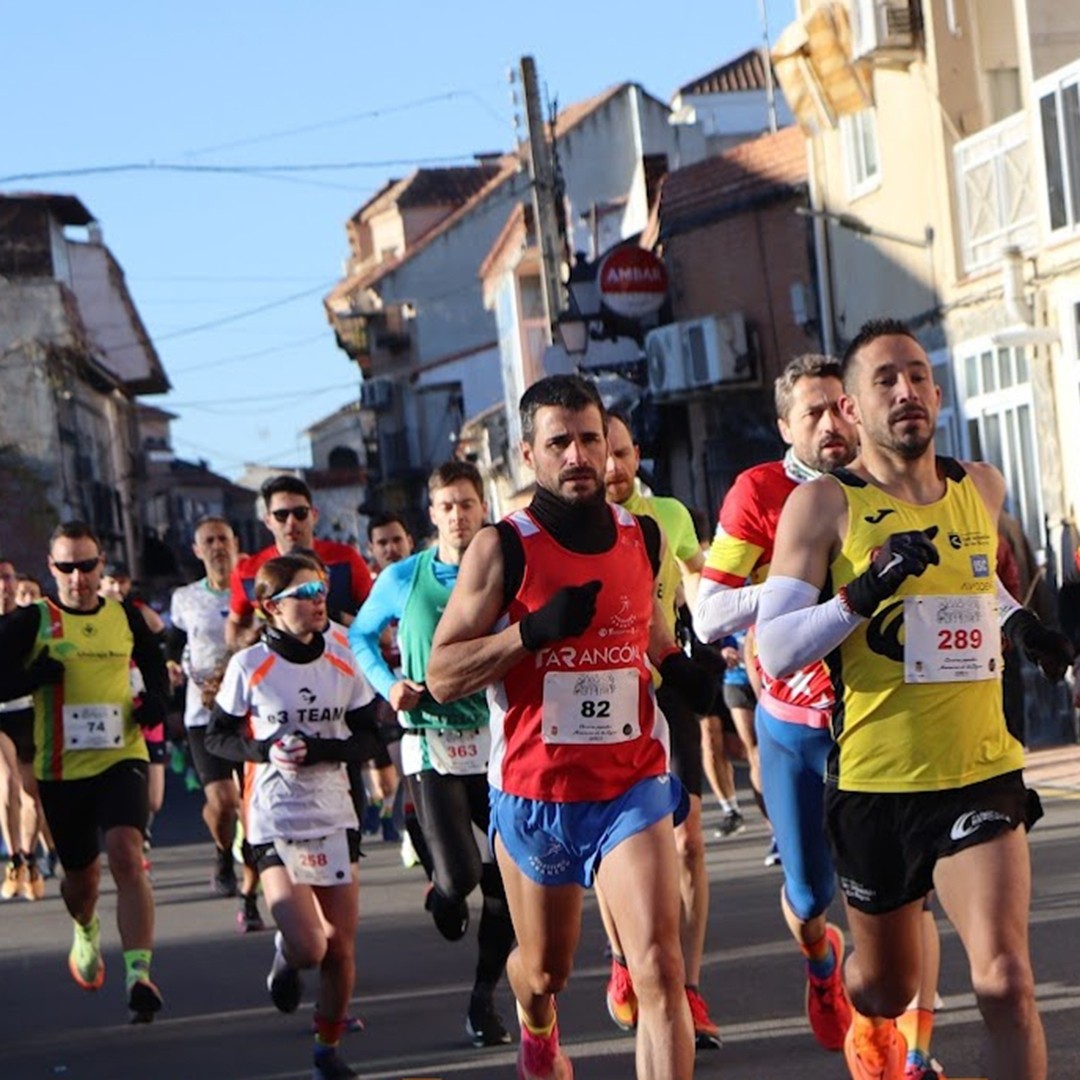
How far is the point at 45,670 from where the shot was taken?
10.9 meters

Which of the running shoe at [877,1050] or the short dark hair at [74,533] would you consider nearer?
the running shoe at [877,1050]

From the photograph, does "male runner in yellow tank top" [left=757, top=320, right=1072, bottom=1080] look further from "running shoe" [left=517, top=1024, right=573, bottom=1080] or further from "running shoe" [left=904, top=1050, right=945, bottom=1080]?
"running shoe" [left=517, top=1024, right=573, bottom=1080]

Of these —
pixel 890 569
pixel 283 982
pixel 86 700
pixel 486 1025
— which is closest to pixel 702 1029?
pixel 486 1025

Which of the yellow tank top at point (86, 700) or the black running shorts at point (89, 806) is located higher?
the yellow tank top at point (86, 700)

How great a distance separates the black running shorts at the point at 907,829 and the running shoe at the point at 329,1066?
270 cm

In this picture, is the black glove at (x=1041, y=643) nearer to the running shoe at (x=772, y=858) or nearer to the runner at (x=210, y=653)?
the running shoe at (x=772, y=858)

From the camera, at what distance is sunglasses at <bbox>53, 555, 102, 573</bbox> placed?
10.8 metres

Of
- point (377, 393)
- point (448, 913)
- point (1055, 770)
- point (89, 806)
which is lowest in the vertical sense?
point (1055, 770)

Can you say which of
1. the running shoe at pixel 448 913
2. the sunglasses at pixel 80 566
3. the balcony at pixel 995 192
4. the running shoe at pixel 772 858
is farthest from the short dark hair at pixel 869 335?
the balcony at pixel 995 192

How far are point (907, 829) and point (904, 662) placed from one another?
15.0 inches

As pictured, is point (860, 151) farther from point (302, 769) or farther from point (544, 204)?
point (302, 769)

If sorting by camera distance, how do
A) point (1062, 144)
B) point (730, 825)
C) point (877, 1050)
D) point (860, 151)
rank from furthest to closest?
point (860, 151) < point (1062, 144) < point (730, 825) < point (877, 1050)

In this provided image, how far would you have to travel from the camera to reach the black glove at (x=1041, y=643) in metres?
6.12

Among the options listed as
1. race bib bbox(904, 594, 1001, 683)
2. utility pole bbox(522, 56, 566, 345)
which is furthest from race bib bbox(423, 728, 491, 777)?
utility pole bbox(522, 56, 566, 345)
